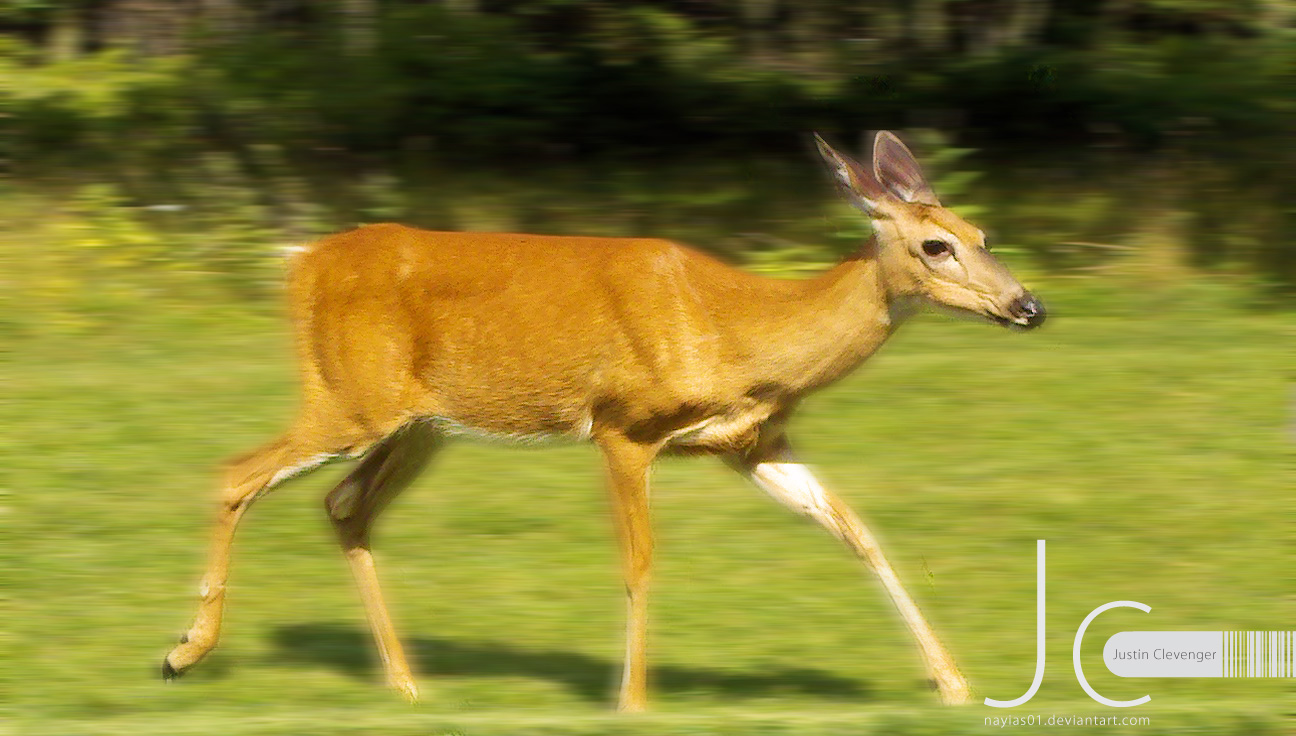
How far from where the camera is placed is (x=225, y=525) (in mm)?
7559

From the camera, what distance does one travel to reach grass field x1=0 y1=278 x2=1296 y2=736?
7504mm

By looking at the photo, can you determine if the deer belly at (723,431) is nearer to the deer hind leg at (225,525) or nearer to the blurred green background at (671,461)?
the blurred green background at (671,461)

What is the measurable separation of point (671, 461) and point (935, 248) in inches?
47.7

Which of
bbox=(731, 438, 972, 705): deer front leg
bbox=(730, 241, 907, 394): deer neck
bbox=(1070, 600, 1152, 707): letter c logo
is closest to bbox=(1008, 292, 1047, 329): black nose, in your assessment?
bbox=(730, 241, 907, 394): deer neck

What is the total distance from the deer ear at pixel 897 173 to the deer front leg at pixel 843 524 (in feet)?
3.03

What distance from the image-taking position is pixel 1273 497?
32.4ft

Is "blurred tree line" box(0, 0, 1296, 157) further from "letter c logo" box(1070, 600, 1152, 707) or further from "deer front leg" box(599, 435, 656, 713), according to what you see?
"deer front leg" box(599, 435, 656, 713)

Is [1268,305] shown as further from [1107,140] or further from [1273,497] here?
[1273,497]

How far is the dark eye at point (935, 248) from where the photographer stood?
6.98 metres

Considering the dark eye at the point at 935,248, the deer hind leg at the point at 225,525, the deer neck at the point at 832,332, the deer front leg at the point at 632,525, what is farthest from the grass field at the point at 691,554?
the dark eye at the point at 935,248

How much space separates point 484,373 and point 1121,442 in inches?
179

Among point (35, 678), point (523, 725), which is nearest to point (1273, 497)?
point (523, 725)

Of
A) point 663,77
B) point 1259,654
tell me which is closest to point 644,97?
point 663,77

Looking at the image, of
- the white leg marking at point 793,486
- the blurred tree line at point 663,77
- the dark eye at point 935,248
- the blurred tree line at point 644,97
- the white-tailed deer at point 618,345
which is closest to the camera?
the dark eye at point 935,248
